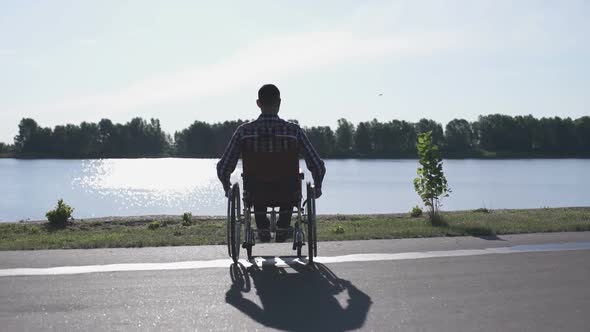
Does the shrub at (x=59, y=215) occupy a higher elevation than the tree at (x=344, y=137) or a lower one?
lower

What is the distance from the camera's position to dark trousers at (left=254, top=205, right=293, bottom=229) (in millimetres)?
7340

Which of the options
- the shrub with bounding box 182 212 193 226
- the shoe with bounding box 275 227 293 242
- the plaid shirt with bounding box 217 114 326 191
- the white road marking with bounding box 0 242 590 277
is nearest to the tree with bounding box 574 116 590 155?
the shrub with bounding box 182 212 193 226

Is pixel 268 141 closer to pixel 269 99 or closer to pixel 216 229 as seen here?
pixel 269 99

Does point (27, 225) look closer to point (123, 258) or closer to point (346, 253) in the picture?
point (123, 258)

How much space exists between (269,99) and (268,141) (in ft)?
1.49

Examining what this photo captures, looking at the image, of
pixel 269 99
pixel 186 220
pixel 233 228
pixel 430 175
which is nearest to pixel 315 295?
pixel 233 228

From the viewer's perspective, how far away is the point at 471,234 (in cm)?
952

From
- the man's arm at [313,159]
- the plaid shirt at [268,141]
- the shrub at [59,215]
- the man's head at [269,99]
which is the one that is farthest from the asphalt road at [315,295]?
the shrub at [59,215]

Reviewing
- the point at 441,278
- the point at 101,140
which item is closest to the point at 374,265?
the point at 441,278

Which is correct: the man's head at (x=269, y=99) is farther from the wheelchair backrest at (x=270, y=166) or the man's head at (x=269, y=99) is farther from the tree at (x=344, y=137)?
the tree at (x=344, y=137)

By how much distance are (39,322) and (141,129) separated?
140168 millimetres

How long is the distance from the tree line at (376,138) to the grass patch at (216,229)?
109m

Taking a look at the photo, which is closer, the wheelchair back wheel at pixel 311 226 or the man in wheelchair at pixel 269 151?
the wheelchair back wheel at pixel 311 226

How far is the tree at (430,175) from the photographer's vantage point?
13.2m
